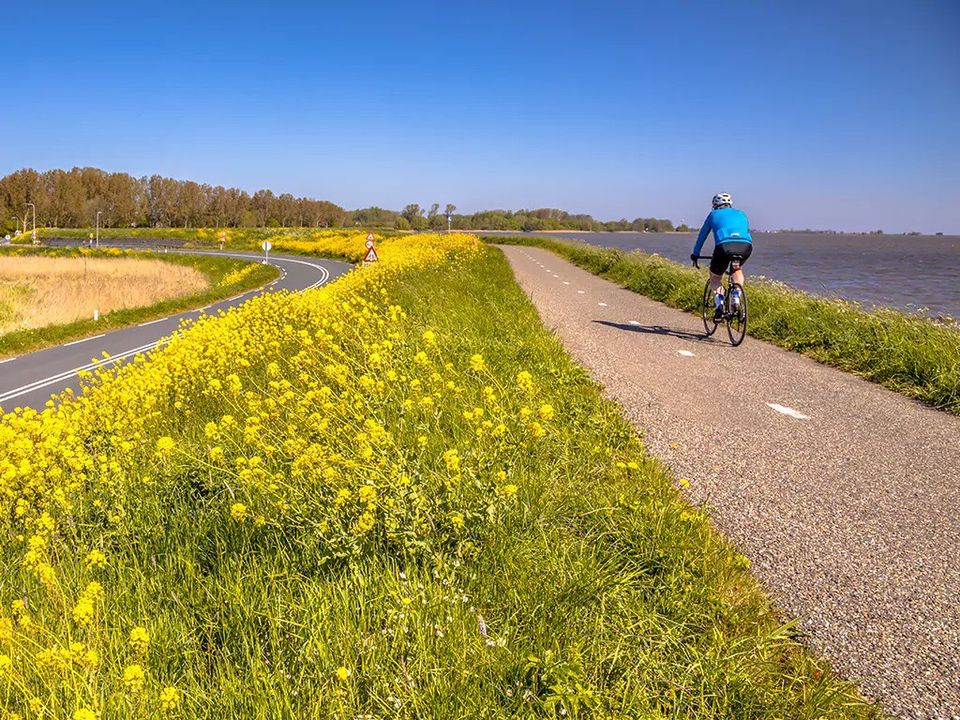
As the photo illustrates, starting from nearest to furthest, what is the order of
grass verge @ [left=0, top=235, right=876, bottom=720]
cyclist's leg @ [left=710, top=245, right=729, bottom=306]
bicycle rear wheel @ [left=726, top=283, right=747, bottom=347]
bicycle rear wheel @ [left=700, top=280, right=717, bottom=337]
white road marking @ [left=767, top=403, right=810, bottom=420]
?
grass verge @ [left=0, top=235, right=876, bottom=720]
white road marking @ [left=767, top=403, right=810, bottom=420]
bicycle rear wheel @ [left=726, top=283, right=747, bottom=347]
cyclist's leg @ [left=710, top=245, right=729, bottom=306]
bicycle rear wheel @ [left=700, top=280, right=717, bottom=337]

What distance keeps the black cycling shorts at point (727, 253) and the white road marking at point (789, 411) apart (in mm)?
4091

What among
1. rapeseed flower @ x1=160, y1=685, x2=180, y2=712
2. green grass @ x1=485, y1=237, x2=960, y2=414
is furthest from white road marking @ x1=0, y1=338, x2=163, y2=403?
green grass @ x1=485, y1=237, x2=960, y2=414

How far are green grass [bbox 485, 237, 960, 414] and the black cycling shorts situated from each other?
1600 mm

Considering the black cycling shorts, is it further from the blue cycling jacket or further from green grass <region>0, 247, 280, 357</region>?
green grass <region>0, 247, 280, 357</region>

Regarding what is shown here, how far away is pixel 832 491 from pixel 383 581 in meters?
3.36

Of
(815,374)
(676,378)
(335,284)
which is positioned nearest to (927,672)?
(676,378)

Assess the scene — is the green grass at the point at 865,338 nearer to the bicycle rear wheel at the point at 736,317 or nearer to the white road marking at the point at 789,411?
the bicycle rear wheel at the point at 736,317

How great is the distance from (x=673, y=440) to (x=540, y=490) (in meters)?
2.30

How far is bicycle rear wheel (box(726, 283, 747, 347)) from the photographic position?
33.0 ft

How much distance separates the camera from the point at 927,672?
8.77ft

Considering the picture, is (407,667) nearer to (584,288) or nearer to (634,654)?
(634,654)

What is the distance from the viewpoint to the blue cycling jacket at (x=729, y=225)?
33.2 ft

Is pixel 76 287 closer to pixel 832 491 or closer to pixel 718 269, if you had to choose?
pixel 718 269

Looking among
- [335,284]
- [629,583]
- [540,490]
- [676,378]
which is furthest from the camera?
[335,284]
